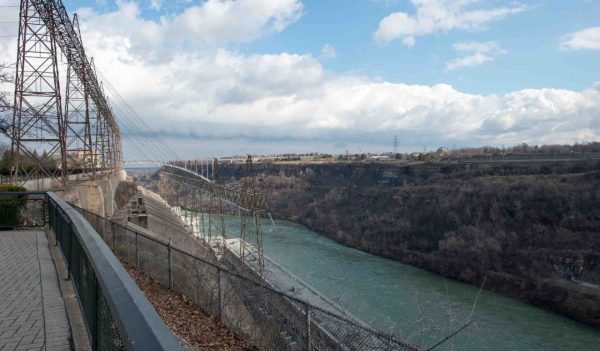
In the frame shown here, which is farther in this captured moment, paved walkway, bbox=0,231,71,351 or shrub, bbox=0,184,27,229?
shrub, bbox=0,184,27,229

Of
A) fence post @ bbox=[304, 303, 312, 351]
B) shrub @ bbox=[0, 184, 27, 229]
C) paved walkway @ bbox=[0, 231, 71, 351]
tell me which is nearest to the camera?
paved walkway @ bbox=[0, 231, 71, 351]

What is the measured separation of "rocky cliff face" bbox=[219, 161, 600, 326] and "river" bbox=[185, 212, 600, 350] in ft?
6.10

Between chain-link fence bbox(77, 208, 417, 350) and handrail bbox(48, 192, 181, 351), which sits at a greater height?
handrail bbox(48, 192, 181, 351)

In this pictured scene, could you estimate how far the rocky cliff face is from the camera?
29.4m

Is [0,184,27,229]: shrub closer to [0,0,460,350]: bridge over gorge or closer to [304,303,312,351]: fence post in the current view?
[0,0,460,350]: bridge over gorge

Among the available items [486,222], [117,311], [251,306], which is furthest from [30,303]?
[486,222]

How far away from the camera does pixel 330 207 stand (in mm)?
63188

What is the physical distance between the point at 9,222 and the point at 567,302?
26.7 meters

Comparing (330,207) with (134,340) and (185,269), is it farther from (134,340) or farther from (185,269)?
(134,340)

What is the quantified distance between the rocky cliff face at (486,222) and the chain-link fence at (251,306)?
22.7 metres

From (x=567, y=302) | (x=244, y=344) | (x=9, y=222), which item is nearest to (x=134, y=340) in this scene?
(x=244, y=344)

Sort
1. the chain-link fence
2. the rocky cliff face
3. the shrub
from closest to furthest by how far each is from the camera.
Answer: the chain-link fence < the shrub < the rocky cliff face

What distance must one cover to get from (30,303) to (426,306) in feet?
66.4

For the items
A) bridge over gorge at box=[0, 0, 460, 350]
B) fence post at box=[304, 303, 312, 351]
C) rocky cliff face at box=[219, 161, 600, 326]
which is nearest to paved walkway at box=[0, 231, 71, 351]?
bridge over gorge at box=[0, 0, 460, 350]
